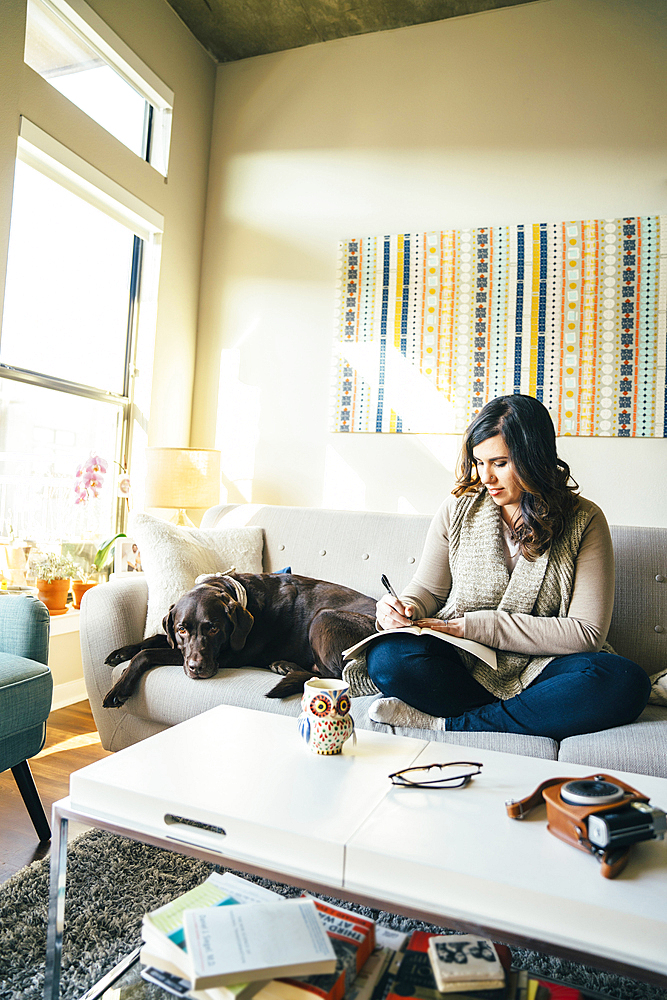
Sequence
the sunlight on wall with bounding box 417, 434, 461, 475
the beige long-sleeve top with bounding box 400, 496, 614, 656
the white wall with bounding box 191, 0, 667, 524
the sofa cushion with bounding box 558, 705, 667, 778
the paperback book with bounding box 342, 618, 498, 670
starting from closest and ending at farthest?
the sofa cushion with bounding box 558, 705, 667, 778
the paperback book with bounding box 342, 618, 498, 670
the beige long-sleeve top with bounding box 400, 496, 614, 656
the white wall with bounding box 191, 0, 667, 524
the sunlight on wall with bounding box 417, 434, 461, 475

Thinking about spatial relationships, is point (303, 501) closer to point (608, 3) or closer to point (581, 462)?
point (581, 462)

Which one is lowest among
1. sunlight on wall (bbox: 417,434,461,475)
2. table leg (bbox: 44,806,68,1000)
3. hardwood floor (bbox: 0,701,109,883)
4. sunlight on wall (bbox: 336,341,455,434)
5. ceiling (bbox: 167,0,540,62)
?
hardwood floor (bbox: 0,701,109,883)

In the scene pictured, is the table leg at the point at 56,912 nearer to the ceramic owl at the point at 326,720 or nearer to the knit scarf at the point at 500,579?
the ceramic owl at the point at 326,720

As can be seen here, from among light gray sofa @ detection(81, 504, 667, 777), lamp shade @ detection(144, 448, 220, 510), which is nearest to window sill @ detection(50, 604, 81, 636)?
lamp shade @ detection(144, 448, 220, 510)

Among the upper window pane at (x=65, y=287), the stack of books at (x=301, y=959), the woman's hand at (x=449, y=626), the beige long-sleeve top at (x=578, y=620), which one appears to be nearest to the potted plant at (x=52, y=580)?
the upper window pane at (x=65, y=287)

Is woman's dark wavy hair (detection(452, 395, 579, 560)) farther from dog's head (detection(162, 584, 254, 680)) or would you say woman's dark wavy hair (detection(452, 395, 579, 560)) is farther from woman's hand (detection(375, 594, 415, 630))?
dog's head (detection(162, 584, 254, 680))

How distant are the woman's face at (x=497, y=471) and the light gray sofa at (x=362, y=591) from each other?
48cm

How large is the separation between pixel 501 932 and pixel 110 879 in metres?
1.00

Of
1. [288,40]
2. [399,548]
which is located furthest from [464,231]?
[399,548]

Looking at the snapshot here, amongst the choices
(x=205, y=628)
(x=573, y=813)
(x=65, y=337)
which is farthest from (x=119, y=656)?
(x=65, y=337)

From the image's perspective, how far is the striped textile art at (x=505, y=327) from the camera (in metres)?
2.77

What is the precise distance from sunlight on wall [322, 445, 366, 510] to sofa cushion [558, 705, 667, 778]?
1.83 metres

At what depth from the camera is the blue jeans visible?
56.3 inches

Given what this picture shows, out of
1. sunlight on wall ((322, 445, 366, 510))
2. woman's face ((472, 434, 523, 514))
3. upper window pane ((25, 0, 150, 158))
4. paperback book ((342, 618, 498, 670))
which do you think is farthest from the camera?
sunlight on wall ((322, 445, 366, 510))
